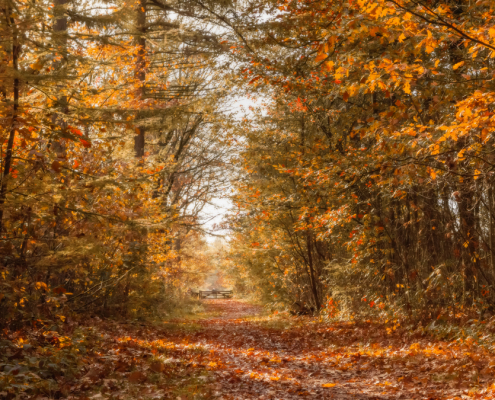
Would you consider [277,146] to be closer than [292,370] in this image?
No

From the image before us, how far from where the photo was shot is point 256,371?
676 centimetres

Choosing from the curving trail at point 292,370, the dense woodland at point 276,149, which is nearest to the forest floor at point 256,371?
the curving trail at point 292,370

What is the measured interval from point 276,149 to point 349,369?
8.86m

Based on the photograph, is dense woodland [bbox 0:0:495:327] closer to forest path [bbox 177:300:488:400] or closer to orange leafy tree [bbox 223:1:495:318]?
orange leafy tree [bbox 223:1:495:318]

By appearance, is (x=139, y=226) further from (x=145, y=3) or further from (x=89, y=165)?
(x=145, y=3)

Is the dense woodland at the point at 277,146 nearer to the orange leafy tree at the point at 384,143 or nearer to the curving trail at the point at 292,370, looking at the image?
the orange leafy tree at the point at 384,143

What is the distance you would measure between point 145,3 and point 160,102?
12.2 feet

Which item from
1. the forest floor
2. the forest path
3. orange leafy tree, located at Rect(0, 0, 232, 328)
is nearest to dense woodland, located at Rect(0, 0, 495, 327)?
orange leafy tree, located at Rect(0, 0, 232, 328)

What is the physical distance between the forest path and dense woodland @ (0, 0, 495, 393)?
137cm

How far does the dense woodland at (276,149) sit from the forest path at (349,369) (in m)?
1.37

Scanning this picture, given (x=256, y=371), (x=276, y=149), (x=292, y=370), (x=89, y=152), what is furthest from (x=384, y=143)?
(x=276, y=149)

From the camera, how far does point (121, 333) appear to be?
9484mm

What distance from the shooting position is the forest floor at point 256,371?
15.8ft

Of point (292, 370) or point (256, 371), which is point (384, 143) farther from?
point (256, 371)
